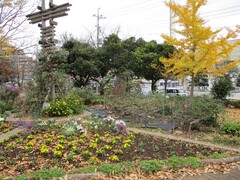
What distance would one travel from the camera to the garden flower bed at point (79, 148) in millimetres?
4250

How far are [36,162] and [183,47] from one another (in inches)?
282

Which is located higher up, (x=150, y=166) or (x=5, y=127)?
(x=5, y=127)

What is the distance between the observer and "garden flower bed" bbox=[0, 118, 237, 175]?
4250 mm

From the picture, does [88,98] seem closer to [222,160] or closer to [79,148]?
[79,148]

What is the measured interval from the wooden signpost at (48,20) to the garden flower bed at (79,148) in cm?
359

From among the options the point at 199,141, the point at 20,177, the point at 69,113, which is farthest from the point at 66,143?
the point at 199,141

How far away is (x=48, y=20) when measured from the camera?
8.67 metres

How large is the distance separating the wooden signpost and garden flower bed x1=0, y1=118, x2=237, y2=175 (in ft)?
11.8

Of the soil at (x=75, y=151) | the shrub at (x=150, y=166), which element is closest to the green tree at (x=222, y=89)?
the soil at (x=75, y=151)

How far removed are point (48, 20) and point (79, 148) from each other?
5646 millimetres

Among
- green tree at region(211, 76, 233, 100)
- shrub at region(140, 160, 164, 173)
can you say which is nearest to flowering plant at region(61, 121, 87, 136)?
shrub at region(140, 160, 164, 173)

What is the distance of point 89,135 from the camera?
575 cm

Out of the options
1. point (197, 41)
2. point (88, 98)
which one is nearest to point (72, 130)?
point (197, 41)

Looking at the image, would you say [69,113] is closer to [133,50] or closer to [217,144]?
[217,144]
